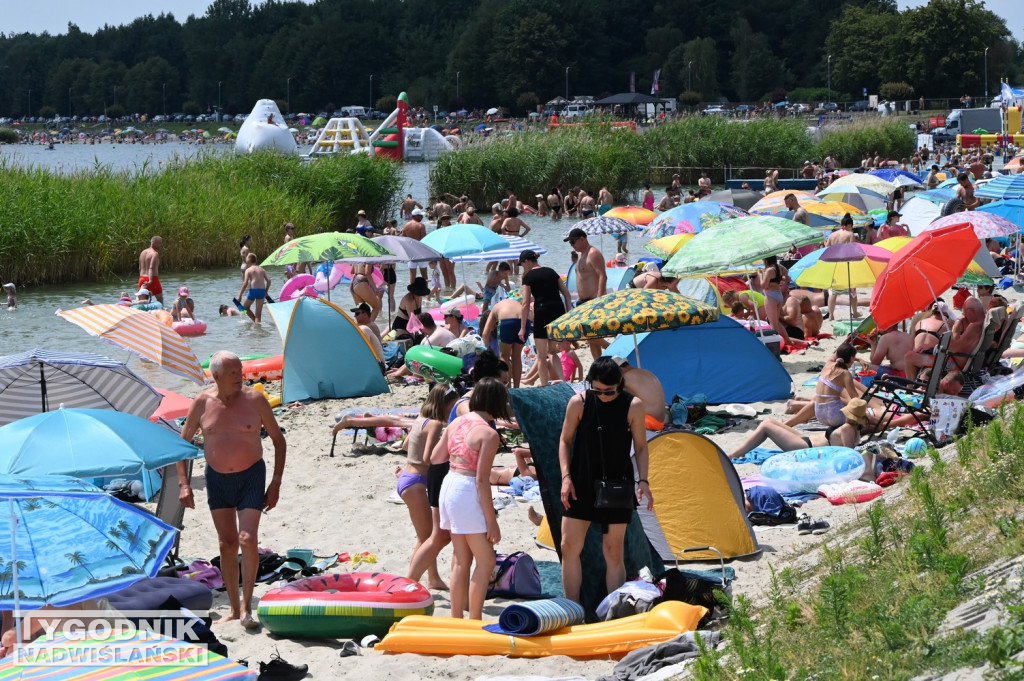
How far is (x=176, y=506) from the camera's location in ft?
22.2

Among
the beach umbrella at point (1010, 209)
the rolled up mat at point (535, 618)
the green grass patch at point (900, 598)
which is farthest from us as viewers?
the beach umbrella at point (1010, 209)

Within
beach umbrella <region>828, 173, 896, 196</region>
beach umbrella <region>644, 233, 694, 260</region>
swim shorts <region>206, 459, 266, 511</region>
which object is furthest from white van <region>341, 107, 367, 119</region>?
swim shorts <region>206, 459, 266, 511</region>

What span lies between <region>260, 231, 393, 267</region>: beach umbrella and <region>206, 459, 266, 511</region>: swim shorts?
709 cm

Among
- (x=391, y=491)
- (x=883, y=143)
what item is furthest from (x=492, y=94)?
(x=391, y=491)

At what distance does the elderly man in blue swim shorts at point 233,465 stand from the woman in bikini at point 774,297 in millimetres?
8156

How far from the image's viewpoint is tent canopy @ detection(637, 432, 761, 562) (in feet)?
21.5

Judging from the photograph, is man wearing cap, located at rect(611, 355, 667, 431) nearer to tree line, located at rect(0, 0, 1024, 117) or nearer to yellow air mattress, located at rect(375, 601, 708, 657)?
yellow air mattress, located at rect(375, 601, 708, 657)

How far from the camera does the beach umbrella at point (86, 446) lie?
18.1 ft

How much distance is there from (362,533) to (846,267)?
22.8 feet

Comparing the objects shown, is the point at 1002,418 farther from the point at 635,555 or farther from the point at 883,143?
the point at 883,143

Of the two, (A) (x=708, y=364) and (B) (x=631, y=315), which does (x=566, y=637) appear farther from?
(A) (x=708, y=364)

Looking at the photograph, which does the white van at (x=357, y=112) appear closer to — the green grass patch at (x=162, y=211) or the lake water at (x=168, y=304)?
the green grass patch at (x=162, y=211)

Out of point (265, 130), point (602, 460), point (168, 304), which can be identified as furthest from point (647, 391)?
point (265, 130)

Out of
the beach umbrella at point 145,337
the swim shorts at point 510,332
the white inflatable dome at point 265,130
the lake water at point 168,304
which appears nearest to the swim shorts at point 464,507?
the beach umbrella at point 145,337
